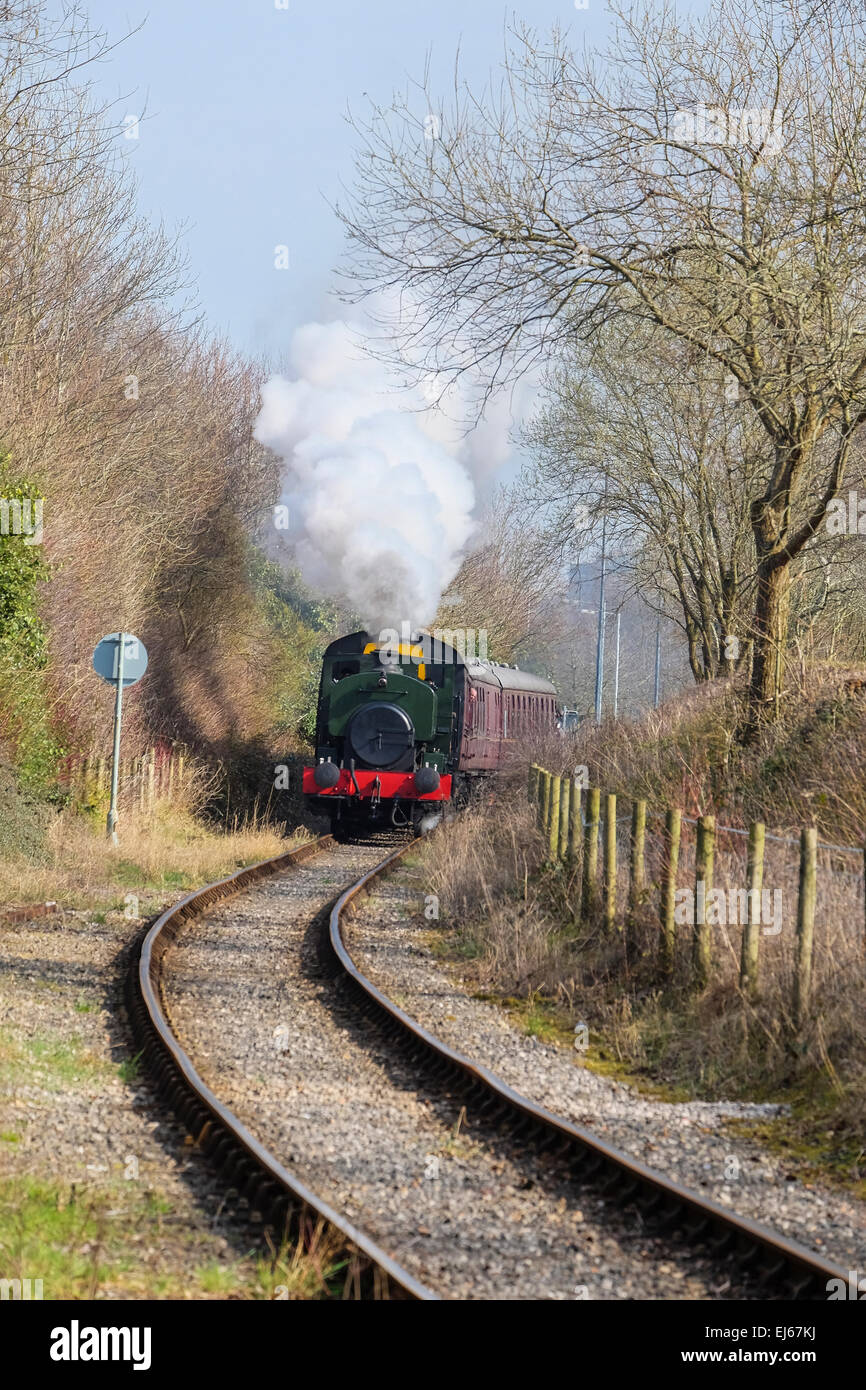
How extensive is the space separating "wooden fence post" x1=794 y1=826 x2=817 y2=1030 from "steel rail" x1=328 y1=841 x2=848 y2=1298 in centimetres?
175

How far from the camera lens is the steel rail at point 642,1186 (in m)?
5.26

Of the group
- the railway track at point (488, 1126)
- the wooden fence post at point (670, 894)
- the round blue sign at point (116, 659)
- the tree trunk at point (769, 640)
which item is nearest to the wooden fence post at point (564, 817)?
the wooden fence post at point (670, 894)

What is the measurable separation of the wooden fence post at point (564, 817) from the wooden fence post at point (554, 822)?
0.18 feet

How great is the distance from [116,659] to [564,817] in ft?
24.1

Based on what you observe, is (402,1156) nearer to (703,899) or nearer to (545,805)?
(703,899)

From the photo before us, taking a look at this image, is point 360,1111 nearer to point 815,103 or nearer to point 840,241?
point 840,241

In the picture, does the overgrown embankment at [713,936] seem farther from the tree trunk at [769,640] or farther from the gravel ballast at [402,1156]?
the gravel ballast at [402,1156]

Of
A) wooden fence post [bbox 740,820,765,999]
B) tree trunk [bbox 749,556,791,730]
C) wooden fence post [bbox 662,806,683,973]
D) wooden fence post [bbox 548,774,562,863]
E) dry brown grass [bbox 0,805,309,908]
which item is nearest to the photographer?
wooden fence post [bbox 740,820,765,999]

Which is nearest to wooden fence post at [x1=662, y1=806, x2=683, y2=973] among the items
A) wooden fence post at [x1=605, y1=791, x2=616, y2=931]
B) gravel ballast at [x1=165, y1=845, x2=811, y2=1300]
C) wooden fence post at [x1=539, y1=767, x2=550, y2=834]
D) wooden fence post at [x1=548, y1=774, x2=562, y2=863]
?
wooden fence post at [x1=605, y1=791, x2=616, y2=931]

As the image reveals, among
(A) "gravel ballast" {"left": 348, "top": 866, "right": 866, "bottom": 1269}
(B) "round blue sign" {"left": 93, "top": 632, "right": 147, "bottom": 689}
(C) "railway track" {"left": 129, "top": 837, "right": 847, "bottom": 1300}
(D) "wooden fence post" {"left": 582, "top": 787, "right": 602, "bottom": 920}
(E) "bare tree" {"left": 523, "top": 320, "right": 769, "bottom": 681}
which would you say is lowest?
(A) "gravel ballast" {"left": 348, "top": 866, "right": 866, "bottom": 1269}

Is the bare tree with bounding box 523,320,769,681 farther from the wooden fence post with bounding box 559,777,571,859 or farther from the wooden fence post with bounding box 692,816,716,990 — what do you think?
the wooden fence post with bounding box 692,816,716,990

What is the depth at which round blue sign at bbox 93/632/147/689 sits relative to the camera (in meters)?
18.5

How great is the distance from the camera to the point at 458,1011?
10367 mm
